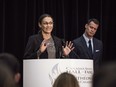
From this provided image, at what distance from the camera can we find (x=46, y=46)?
4.33m

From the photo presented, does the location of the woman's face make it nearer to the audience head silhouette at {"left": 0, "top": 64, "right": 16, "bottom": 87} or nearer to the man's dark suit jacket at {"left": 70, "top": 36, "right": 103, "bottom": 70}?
the man's dark suit jacket at {"left": 70, "top": 36, "right": 103, "bottom": 70}

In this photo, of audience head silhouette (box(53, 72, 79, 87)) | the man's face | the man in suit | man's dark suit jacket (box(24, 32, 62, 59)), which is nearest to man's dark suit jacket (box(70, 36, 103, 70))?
the man in suit

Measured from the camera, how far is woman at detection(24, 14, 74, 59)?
437 centimetres

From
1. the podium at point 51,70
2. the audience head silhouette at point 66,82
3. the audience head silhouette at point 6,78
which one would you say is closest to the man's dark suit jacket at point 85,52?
the podium at point 51,70

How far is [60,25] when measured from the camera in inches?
274

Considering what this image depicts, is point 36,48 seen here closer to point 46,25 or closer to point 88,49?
point 46,25

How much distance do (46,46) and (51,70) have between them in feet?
1.33

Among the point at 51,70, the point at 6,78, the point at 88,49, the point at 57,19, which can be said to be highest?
the point at 57,19

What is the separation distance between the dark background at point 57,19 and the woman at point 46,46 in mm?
2214

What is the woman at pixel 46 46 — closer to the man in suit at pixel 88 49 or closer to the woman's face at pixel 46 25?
the woman's face at pixel 46 25

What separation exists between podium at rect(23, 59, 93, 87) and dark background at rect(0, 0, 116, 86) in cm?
257

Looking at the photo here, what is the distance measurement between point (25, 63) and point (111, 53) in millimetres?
3375

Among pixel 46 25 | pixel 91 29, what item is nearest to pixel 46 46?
pixel 46 25

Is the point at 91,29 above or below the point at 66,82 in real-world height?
above
